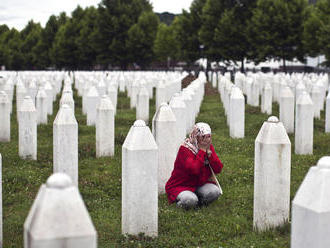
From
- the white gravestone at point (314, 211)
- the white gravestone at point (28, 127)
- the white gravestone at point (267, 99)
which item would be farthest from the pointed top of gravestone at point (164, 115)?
the white gravestone at point (267, 99)

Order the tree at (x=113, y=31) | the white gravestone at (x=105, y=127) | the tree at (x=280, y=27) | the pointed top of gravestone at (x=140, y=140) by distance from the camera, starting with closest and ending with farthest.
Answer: the pointed top of gravestone at (x=140, y=140), the white gravestone at (x=105, y=127), the tree at (x=280, y=27), the tree at (x=113, y=31)

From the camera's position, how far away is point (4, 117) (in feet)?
38.6

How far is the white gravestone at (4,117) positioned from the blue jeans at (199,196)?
6.02 m

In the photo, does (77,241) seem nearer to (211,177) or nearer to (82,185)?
(211,177)

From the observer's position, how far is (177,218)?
651 cm

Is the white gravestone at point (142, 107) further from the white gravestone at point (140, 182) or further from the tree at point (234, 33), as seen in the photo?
the tree at point (234, 33)

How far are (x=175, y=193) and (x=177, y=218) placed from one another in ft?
1.67

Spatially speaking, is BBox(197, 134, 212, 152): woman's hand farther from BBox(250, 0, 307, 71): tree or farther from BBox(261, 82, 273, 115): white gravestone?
BBox(250, 0, 307, 71): tree

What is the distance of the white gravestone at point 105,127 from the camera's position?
33.0ft

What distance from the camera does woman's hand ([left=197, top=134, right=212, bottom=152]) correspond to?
663 cm

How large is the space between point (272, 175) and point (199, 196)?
4.62ft

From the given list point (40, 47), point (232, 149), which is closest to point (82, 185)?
point (232, 149)

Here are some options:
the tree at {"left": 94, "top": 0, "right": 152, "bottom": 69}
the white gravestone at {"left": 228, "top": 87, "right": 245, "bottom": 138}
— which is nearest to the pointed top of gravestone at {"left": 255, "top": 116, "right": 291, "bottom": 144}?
the white gravestone at {"left": 228, "top": 87, "right": 245, "bottom": 138}

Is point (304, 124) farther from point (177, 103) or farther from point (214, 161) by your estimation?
point (214, 161)
